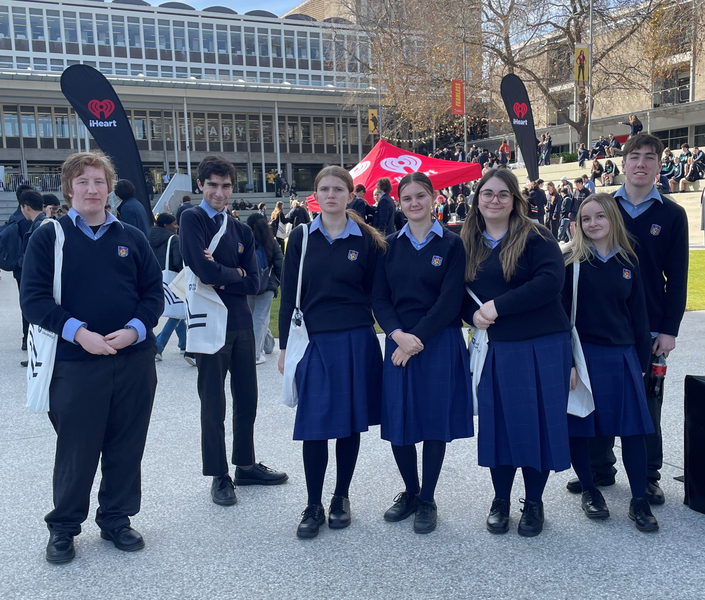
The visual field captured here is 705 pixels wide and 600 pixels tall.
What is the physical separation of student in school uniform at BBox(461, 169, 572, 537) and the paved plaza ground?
0.32 metres

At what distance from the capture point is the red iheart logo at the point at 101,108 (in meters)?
8.84

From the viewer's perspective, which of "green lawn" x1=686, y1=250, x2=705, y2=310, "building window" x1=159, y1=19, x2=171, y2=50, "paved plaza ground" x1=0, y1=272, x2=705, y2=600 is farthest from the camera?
"building window" x1=159, y1=19, x2=171, y2=50

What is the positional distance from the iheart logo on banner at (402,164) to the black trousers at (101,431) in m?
12.1

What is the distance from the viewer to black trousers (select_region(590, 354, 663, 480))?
3.58 m

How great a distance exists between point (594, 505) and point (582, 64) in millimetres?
28041

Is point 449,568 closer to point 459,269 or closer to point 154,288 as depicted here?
point 459,269

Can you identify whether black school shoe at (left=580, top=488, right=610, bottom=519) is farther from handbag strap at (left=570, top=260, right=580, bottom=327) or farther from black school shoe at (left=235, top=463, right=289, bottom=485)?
black school shoe at (left=235, top=463, right=289, bottom=485)

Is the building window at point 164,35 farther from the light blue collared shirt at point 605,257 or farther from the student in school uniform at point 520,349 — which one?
the light blue collared shirt at point 605,257

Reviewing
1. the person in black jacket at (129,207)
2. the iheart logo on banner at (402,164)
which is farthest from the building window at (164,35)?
the person in black jacket at (129,207)

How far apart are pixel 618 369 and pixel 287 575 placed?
6.28 feet

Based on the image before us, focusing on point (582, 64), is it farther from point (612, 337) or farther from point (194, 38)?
point (194, 38)

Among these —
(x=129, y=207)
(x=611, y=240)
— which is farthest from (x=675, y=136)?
(x=611, y=240)

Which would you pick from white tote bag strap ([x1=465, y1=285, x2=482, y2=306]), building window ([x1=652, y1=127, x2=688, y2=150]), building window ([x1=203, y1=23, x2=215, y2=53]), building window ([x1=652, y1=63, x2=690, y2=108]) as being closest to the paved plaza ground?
white tote bag strap ([x1=465, y1=285, x2=482, y2=306])

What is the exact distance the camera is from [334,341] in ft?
10.8
